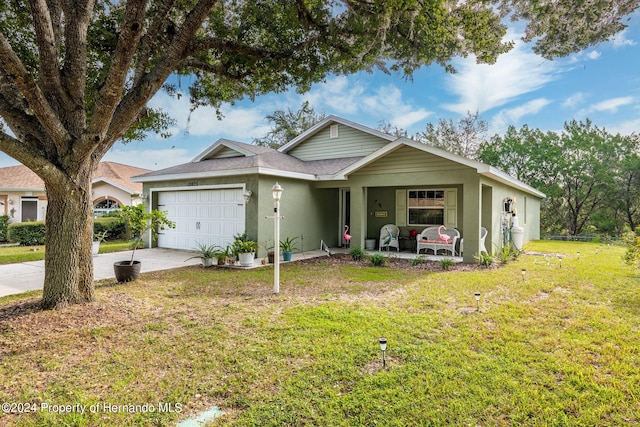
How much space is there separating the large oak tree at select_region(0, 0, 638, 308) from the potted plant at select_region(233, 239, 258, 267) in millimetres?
3760

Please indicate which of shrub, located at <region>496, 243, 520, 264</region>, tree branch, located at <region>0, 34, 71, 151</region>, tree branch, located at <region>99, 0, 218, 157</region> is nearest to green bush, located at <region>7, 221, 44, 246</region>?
tree branch, located at <region>99, 0, 218, 157</region>

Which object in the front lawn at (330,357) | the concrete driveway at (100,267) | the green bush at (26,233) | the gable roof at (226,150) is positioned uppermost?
the gable roof at (226,150)

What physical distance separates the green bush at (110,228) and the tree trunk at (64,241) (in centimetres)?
1121

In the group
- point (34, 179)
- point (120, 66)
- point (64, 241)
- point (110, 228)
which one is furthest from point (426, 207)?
point (34, 179)

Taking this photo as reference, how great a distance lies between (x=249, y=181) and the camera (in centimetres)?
1019

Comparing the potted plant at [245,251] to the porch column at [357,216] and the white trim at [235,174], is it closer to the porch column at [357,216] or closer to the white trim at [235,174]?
the white trim at [235,174]

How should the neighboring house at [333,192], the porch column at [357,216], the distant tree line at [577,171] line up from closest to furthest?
1. the neighboring house at [333,192]
2. the porch column at [357,216]
3. the distant tree line at [577,171]

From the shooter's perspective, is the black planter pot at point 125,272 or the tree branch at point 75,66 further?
the black planter pot at point 125,272

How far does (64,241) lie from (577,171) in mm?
26752

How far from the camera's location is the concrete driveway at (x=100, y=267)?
6945mm

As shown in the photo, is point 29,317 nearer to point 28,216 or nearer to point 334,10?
point 334,10

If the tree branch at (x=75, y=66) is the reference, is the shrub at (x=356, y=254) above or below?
below

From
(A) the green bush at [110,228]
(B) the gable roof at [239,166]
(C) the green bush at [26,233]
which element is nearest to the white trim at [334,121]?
(B) the gable roof at [239,166]

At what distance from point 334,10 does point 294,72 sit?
156cm
